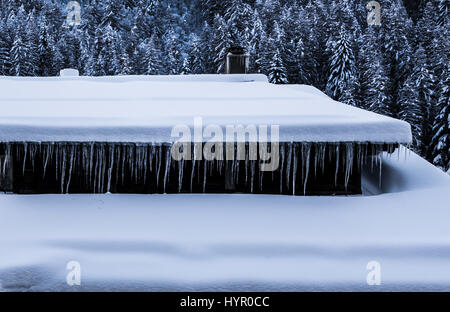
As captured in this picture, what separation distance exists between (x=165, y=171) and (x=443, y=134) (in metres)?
36.8

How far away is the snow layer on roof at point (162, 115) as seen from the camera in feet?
23.3

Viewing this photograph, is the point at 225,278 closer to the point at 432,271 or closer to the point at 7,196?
the point at 432,271

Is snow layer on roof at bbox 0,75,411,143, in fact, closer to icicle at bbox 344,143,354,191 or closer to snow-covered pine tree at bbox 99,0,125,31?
icicle at bbox 344,143,354,191

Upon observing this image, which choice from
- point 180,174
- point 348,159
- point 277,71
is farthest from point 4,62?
point 348,159

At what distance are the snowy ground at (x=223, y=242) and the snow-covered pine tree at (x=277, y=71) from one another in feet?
146

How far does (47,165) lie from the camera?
7.91m

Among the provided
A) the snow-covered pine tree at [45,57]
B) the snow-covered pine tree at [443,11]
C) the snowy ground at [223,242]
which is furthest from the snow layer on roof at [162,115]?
the snow-covered pine tree at [443,11]

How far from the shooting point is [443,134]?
38.9 m

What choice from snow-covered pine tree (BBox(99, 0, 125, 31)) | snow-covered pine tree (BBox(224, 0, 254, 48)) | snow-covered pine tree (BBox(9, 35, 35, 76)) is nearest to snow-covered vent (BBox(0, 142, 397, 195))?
snow-covered pine tree (BBox(9, 35, 35, 76))

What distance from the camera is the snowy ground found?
18.8ft

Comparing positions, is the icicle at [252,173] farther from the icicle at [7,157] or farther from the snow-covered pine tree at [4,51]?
the snow-covered pine tree at [4,51]

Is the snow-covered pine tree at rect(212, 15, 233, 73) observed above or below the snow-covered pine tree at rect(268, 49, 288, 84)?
above

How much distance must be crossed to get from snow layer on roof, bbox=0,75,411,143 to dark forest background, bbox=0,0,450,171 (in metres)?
34.0

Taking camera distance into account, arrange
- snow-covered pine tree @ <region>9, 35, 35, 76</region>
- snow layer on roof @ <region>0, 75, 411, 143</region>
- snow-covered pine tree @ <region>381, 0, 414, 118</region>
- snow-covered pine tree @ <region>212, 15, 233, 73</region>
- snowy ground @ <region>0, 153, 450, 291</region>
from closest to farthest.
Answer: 1. snowy ground @ <region>0, 153, 450, 291</region>
2. snow layer on roof @ <region>0, 75, 411, 143</region>
3. snow-covered pine tree @ <region>9, 35, 35, 76</region>
4. snow-covered pine tree @ <region>381, 0, 414, 118</region>
5. snow-covered pine tree @ <region>212, 15, 233, 73</region>
